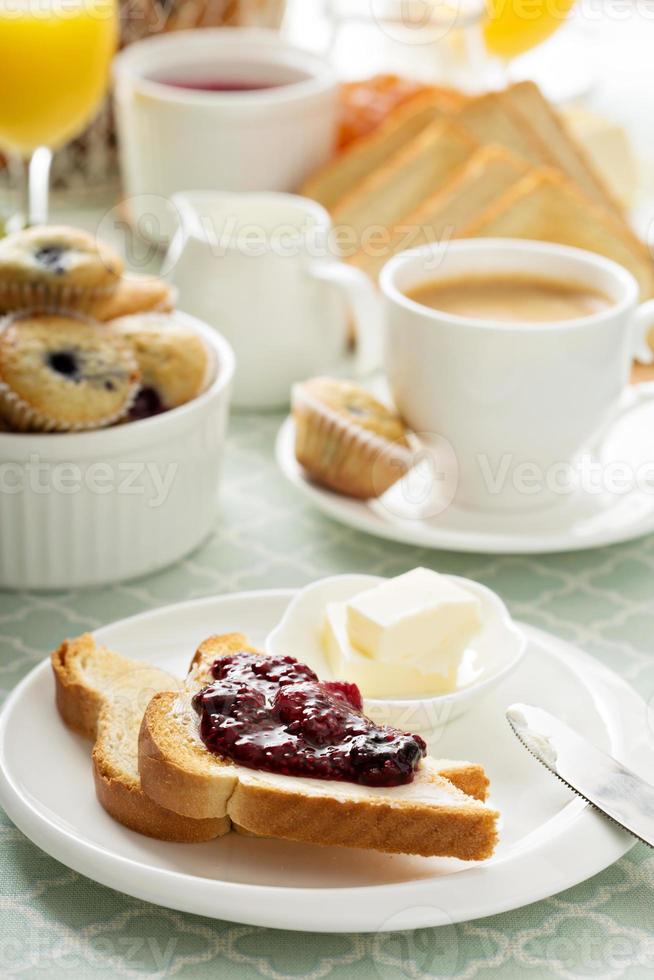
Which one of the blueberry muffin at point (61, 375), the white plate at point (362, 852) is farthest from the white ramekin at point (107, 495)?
the white plate at point (362, 852)

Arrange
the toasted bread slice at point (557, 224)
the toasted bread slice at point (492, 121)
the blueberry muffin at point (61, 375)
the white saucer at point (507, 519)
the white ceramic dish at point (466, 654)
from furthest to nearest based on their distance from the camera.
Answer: the toasted bread slice at point (492, 121), the toasted bread slice at point (557, 224), the white saucer at point (507, 519), the blueberry muffin at point (61, 375), the white ceramic dish at point (466, 654)

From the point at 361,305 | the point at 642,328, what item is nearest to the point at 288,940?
the point at 642,328

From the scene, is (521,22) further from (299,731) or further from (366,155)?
(299,731)

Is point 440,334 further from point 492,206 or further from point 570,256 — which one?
point 492,206

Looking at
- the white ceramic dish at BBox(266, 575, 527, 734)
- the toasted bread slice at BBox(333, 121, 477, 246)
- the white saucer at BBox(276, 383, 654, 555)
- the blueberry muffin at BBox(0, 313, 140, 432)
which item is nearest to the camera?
the white ceramic dish at BBox(266, 575, 527, 734)

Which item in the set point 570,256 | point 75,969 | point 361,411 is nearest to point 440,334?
point 361,411

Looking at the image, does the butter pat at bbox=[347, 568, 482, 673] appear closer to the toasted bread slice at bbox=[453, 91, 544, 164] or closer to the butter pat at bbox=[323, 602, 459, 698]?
the butter pat at bbox=[323, 602, 459, 698]

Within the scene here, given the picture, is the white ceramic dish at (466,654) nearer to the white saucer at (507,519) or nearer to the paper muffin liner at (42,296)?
the white saucer at (507,519)

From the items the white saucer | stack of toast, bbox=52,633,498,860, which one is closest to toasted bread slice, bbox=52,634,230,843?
stack of toast, bbox=52,633,498,860
